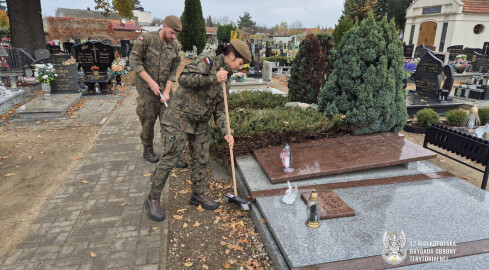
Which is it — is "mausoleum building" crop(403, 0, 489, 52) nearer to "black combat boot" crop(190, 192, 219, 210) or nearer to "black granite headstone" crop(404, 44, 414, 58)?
"black granite headstone" crop(404, 44, 414, 58)

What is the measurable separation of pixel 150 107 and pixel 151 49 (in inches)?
37.5

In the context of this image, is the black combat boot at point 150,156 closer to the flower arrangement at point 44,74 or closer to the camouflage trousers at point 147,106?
the camouflage trousers at point 147,106

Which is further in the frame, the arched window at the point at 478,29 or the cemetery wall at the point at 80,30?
the cemetery wall at the point at 80,30

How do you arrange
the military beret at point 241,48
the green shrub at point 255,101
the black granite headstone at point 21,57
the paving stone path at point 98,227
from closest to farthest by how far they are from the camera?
the paving stone path at point 98,227 → the military beret at point 241,48 → the green shrub at point 255,101 → the black granite headstone at point 21,57

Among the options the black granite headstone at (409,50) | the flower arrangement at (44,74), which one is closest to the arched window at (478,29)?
the black granite headstone at (409,50)

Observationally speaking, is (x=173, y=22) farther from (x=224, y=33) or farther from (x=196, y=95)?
(x=224, y=33)

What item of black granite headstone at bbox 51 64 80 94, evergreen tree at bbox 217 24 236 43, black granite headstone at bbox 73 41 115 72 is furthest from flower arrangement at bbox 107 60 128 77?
evergreen tree at bbox 217 24 236 43

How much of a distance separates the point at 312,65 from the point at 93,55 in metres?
9.37

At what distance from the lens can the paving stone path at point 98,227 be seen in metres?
3.18

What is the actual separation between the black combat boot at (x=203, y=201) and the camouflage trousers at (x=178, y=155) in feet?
0.29

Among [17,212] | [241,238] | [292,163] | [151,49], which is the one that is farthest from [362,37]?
[17,212]

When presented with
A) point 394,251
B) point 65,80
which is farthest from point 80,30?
point 394,251

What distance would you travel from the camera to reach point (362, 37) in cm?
566

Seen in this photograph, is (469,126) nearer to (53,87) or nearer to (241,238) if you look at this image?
(241,238)
